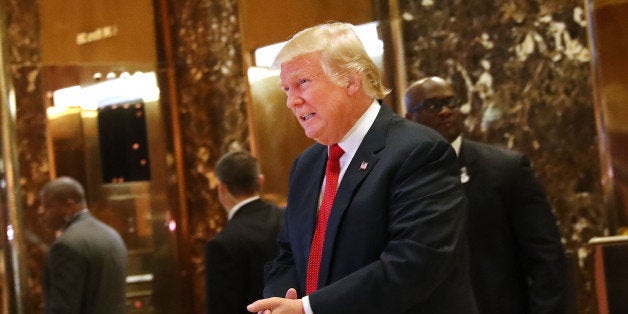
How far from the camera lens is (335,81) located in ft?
7.84

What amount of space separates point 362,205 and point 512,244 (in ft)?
Result: 4.35

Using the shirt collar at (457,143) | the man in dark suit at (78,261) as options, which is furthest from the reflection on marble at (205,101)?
the shirt collar at (457,143)

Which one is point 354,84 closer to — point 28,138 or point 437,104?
point 437,104

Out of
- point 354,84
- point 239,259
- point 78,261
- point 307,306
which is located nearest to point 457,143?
point 239,259

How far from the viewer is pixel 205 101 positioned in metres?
6.36

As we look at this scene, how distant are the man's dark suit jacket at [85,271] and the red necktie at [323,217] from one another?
2685mm

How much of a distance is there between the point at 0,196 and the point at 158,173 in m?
1.02

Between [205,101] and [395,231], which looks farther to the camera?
[205,101]

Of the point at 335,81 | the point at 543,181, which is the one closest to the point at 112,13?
the point at 543,181

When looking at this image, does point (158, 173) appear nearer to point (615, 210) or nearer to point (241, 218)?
point (241, 218)

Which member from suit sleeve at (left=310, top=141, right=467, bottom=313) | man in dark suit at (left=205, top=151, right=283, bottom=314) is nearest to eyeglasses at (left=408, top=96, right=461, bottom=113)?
man in dark suit at (left=205, top=151, right=283, bottom=314)

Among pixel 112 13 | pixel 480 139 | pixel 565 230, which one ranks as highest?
pixel 112 13

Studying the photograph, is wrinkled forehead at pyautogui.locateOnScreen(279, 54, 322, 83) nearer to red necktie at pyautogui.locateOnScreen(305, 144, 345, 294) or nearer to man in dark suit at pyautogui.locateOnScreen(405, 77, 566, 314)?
red necktie at pyautogui.locateOnScreen(305, 144, 345, 294)

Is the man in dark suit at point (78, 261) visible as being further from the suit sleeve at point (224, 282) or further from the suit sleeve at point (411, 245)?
the suit sleeve at point (411, 245)
